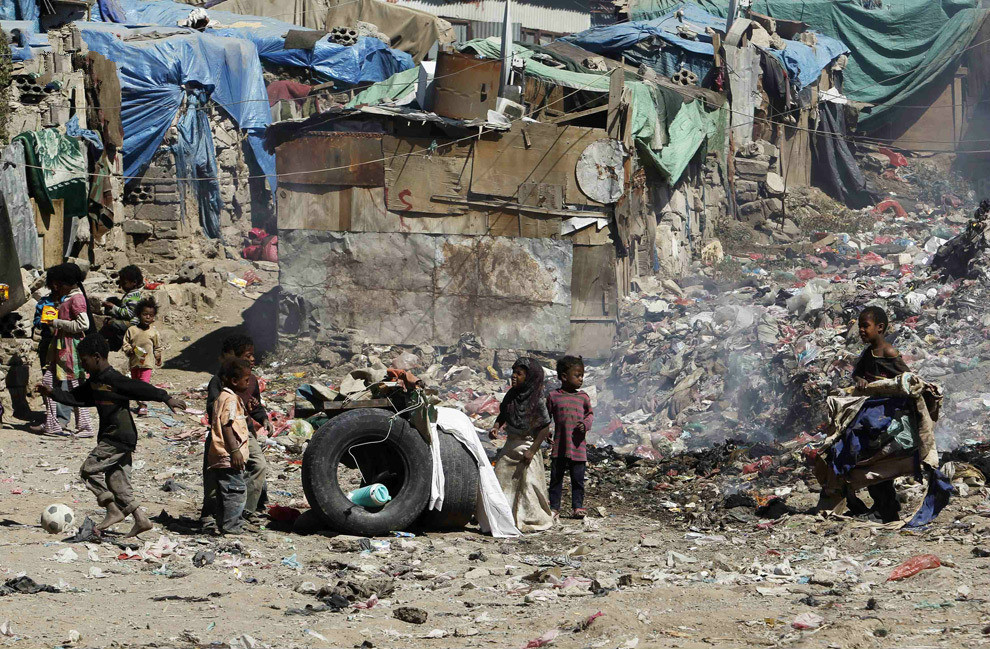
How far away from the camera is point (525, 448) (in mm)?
8227

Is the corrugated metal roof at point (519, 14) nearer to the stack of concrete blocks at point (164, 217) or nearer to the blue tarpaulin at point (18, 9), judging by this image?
the stack of concrete blocks at point (164, 217)

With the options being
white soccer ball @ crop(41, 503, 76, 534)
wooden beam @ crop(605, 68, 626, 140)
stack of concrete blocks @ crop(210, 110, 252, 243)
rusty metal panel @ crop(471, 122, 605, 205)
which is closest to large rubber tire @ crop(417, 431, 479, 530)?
white soccer ball @ crop(41, 503, 76, 534)

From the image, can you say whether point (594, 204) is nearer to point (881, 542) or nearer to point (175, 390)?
point (175, 390)

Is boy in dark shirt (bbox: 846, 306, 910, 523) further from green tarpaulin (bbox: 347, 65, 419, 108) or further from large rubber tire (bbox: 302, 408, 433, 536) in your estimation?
green tarpaulin (bbox: 347, 65, 419, 108)

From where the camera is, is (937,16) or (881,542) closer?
(881,542)

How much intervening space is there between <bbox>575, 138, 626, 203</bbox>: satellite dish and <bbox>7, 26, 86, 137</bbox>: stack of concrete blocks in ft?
22.7

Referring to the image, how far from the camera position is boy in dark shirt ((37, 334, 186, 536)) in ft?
22.4

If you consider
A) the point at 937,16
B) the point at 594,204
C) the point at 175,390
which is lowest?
the point at 175,390

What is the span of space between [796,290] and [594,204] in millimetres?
3529

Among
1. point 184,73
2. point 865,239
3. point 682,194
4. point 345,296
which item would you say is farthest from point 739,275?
point 184,73

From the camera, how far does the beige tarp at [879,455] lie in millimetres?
7324

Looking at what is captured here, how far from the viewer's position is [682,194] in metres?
22.8

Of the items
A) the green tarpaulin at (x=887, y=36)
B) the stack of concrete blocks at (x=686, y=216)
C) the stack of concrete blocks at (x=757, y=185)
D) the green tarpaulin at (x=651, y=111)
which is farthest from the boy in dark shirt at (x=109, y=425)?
the green tarpaulin at (x=887, y=36)

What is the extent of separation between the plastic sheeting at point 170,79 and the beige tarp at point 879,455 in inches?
551
